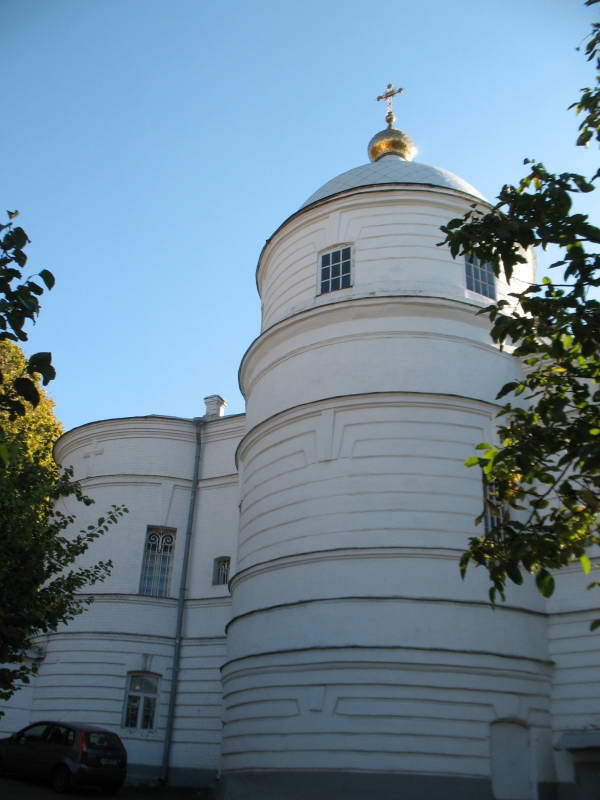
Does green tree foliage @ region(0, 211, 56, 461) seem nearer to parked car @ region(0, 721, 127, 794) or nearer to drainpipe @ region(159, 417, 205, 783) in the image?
parked car @ region(0, 721, 127, 794)

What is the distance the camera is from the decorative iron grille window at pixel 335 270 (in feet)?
57.1

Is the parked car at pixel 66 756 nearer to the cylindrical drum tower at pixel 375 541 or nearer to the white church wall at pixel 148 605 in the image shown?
the cylindrical drum tower at pixel 375 541

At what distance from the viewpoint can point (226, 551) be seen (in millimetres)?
22250

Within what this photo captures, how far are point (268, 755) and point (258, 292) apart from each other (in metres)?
11.3

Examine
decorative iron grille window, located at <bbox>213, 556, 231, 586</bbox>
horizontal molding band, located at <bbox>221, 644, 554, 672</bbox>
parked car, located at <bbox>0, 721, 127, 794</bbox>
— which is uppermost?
decorative iron grille window, located at <bbox>213, 556, 231, 586</bbox>

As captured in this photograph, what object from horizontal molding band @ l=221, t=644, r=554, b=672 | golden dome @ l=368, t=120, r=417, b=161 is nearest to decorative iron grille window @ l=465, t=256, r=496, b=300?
golden dome @ l=368, t=120, r=417, b=161

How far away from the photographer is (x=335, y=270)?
17.6m

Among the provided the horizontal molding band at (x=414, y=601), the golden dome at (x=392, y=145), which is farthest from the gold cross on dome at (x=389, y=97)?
the horizontal molding band at (x=414, y=601)

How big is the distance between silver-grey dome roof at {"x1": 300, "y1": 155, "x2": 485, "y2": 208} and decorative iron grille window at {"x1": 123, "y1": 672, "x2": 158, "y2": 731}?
12673mm

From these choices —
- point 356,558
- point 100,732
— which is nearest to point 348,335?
point 356,558

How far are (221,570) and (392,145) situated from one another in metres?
12.4

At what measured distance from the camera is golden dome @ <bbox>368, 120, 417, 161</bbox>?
2198 centimetres

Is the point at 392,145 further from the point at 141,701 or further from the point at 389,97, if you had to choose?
the point at 141,701

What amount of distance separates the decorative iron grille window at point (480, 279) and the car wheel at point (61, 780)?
12.8 m
